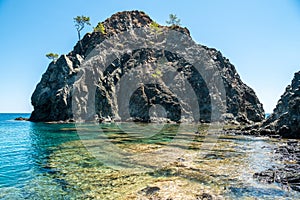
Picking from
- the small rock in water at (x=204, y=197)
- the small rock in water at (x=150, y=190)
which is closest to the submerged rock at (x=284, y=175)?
the small rock in water at (x=204, y=197)

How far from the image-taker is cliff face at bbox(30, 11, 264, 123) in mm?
85419

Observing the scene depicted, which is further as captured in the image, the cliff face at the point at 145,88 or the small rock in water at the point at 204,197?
the cliff face at the point at 145,88

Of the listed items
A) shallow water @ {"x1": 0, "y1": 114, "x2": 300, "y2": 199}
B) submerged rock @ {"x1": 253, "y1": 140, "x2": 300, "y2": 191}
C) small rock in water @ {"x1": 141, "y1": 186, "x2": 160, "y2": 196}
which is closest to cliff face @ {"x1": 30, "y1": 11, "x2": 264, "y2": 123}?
shallow water @ {"x1": 0, "y1": 114, "x2": 300, "y2": 199}

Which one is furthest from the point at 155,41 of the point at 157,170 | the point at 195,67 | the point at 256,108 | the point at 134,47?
the point at 157,170

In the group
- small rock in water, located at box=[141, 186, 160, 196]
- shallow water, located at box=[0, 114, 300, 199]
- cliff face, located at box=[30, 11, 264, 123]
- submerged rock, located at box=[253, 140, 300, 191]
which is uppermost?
cliff face, located at box=[30, 11, 264, 123]

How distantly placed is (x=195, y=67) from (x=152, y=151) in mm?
79218

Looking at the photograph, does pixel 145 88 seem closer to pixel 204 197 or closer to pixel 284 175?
pixel 284 175

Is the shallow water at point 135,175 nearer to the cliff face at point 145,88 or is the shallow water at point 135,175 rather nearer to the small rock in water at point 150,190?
the small rock in water at point 150,190

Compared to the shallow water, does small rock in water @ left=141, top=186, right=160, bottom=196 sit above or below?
below

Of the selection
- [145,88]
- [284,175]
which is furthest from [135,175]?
[145,88]

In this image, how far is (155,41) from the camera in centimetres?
11288

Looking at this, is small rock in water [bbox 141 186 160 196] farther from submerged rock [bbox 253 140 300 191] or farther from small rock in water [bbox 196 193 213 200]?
submerged rock [bbox 253 140 300 191]

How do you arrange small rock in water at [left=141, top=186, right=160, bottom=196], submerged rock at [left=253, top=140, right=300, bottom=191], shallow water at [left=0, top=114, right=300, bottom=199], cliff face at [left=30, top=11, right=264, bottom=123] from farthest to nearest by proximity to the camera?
cliff face at [left=30, top=11, right=264, bottom=123] < submerged rock at [left=253, top=140, right=300, bottom=191] < small rock in water at [left=141, top=186, right=160, bottom=196] < shallow water at [left=0, top=114, right=300, bottom=199]

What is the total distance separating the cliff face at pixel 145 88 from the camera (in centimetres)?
8542
